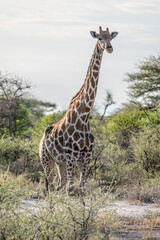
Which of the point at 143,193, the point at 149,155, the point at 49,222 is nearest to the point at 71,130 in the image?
the point at 143,193

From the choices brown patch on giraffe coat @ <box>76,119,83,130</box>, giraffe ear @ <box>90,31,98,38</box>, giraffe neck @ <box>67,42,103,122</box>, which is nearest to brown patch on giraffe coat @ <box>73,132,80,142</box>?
brown patch on giraffe coat @ <box>76,119,83,130</box>

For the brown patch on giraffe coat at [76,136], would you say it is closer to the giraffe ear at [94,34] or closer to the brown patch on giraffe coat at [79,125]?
the brown patch on giraffe coat at [79,125]

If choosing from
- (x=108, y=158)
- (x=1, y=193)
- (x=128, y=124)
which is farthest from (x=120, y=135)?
(x=1, y=193)

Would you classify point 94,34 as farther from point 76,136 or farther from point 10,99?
point 10,99

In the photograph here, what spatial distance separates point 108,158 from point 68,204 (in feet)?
22.6

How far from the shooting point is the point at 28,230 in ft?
16.3

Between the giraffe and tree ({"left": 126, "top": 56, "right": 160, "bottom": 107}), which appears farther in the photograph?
tree ({"left": 126, "top": 56, "right": 160, "bottom": 107})

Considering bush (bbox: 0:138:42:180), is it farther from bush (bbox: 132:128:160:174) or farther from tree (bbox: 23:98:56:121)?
tree (bbox: 23:98:56:121)

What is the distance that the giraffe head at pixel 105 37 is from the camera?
756 centimetres

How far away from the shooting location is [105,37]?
25.6 ft

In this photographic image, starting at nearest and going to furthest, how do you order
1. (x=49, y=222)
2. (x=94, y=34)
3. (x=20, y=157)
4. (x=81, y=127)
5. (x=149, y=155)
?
(x=49, y=222) < (x=94, y=34) < (x=81, y=127) < (x=149, y=155) < (x=20, y=157)

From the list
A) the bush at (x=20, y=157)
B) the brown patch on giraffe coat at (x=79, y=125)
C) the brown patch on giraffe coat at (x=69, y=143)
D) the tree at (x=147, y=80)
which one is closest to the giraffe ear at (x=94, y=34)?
the brown patch on giraffe coat at (x=79, y=125)

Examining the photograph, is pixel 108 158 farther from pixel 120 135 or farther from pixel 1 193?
pixel 1 193

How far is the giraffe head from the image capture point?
7558mm
